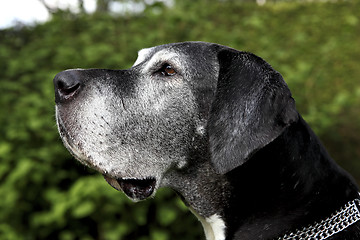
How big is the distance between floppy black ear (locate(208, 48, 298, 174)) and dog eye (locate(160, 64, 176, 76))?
31 centimetres

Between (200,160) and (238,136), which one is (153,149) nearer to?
(200,160)

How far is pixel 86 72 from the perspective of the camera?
2631mm

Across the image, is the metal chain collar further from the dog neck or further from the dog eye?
the dog eye

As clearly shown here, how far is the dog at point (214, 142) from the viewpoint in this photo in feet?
7.98

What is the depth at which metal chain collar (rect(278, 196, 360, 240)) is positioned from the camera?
7.90ft

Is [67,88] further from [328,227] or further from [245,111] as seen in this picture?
[328,227]

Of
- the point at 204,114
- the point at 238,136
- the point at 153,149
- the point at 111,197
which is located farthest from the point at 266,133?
the point at 111,197

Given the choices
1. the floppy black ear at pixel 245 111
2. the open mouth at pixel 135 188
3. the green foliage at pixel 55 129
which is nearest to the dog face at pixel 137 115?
the open mouth at pixel 135 188

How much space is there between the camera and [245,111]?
2449mm

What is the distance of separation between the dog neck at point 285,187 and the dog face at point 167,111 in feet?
0.71

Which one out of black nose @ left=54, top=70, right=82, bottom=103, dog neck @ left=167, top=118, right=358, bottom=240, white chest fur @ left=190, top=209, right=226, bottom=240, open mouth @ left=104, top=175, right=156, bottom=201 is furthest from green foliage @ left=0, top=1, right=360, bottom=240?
dog neck @ left=167, top=118, right=358, bottom=240

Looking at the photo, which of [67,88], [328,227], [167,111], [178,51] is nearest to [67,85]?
[67,88]

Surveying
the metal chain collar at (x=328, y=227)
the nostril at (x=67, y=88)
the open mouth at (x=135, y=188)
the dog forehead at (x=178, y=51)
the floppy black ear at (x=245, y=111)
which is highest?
the nostril at (x=67, y=88)

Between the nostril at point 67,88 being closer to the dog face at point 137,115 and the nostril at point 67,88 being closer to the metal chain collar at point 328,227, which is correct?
the dog face at point 137,115
